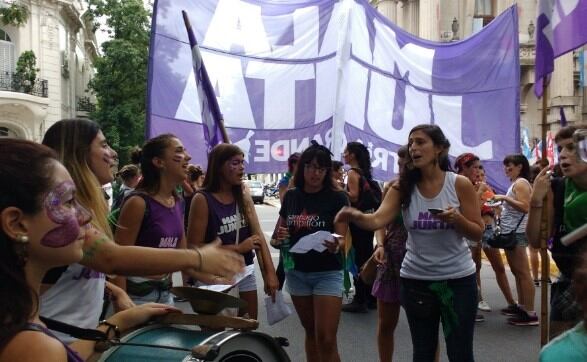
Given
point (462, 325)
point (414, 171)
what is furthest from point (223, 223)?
point (462, 325)

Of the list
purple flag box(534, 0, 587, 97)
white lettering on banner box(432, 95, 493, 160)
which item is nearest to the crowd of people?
purple flag box(534, 0, 587, 97)

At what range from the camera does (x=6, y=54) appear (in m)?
29.3

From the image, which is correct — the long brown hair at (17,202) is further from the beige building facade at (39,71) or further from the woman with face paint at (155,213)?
the beige building facade at (39,71)

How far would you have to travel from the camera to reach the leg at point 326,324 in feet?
14.5

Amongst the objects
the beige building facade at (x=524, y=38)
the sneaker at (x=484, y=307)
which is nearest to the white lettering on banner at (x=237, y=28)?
the sneaker at (x=484, y=307)

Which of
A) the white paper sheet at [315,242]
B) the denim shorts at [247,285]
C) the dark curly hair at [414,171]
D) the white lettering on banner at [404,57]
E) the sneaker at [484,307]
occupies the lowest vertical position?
the sneaker at [484,307]

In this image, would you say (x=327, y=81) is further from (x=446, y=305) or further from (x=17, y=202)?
(x=17, y=202)

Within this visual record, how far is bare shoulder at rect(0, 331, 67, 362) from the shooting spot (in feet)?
4.51

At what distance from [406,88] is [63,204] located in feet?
21.6

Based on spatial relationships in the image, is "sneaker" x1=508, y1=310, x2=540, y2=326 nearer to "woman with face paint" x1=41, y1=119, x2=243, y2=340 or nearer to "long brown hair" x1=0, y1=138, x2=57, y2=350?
"woman with face paint" x1=41, y1=119, x2=243, y2=340

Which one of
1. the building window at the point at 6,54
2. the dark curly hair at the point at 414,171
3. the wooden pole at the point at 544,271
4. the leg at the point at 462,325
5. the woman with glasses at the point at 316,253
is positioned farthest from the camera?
the building window at the point at 6,54

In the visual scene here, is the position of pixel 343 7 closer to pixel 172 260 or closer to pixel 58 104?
pixel 172 260

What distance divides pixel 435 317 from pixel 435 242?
467 millimetres

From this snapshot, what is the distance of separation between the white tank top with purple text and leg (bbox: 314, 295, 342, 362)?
72cm
